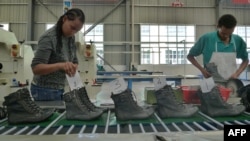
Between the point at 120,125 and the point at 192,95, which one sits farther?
the point at 192,95

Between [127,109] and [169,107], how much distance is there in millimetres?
218

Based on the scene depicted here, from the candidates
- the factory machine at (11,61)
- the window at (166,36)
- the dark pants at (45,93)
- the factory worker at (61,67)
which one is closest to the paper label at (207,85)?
the factory worker at (61,67)

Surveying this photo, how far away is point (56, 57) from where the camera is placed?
1481 millimetres

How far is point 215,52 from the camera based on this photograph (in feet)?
6.88

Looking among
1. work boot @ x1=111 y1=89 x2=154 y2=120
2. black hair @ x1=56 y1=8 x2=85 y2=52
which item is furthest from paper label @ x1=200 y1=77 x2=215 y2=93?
black hair @ x1=56 y1=8 x2=85 y2=52

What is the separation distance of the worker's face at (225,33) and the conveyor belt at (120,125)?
3.02 feet

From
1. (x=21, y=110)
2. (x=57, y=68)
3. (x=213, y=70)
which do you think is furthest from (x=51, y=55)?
(x=213, y=70)

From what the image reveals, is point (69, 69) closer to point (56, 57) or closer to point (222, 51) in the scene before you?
point (56, 57)

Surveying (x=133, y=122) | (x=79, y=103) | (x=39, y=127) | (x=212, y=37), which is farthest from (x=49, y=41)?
(x=212, y=37)

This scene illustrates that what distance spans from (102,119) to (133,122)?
0.17 meters

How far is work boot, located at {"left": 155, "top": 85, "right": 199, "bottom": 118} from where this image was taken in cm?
120

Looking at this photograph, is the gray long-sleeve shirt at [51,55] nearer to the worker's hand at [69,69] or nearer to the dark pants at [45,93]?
the dark pants at [45,93]

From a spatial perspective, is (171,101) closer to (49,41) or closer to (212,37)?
(49,41)
